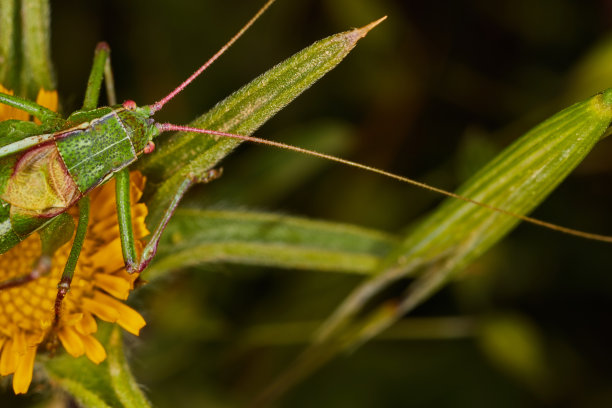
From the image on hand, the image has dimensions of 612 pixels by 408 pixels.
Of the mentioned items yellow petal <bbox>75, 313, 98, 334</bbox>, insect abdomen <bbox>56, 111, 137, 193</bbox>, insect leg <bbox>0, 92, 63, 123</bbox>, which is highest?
insect leg <bbox>0, 92, 63, 123</bbox>

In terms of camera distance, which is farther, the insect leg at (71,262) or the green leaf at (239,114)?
the insect leg at (71,262)

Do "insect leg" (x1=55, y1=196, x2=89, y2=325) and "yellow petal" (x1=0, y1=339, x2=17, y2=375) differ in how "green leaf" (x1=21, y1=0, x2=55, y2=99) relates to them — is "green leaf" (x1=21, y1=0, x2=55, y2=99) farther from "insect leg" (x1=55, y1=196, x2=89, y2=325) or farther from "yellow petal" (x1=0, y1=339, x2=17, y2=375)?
"yellow petal" (x1=0, y1=339, x2=17, y2=375)

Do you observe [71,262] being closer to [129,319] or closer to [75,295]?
[75,295]

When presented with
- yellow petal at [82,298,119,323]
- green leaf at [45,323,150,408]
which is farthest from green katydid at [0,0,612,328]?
green leaf at [45,323,150,408]

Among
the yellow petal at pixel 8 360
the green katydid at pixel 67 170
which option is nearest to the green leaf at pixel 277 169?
the green katydid at pixel 67 170

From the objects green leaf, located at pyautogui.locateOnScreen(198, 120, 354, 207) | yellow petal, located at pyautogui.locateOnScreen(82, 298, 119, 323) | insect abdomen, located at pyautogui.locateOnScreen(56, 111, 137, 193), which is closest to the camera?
yellow petal, located at pyautogui.locateOnScreen(82, 298, 119, 323)

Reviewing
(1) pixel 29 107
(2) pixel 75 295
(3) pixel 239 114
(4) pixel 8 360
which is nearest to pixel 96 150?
(1) pixel 29 107

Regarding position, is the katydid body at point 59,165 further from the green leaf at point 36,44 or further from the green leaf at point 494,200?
the green leaf at point 494,200
